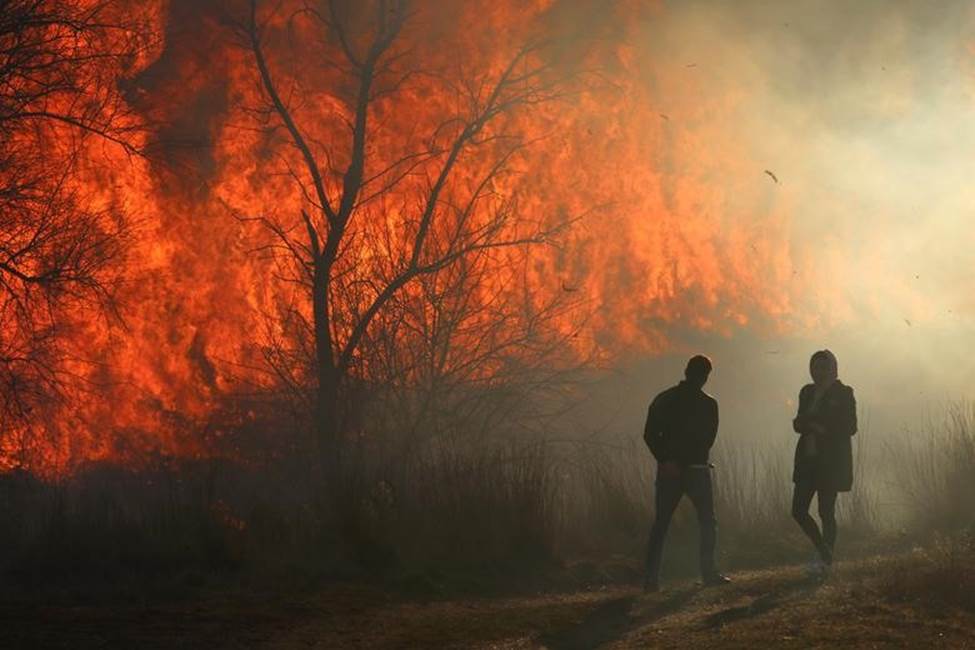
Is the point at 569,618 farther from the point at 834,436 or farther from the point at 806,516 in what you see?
the point at 834,436

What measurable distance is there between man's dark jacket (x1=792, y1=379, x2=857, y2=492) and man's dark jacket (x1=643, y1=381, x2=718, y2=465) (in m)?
0.82

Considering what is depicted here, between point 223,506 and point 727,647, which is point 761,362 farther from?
point 727,647

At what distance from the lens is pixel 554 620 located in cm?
1052

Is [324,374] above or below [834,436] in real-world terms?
above

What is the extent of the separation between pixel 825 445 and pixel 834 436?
111 millimetres

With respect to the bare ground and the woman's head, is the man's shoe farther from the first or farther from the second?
the woman's head

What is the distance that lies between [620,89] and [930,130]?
34.9ft

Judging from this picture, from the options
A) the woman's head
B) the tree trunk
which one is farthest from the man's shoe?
the tree trunk

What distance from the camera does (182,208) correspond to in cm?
2106

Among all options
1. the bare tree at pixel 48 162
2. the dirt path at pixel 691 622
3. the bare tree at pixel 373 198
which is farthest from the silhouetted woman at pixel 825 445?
the bare tree at pixel 48 162

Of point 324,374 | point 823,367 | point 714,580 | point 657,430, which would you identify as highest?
point 324,374

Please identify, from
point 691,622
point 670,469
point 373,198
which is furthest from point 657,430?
point 373,198

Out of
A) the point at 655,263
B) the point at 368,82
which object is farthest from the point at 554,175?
the point at 368,82

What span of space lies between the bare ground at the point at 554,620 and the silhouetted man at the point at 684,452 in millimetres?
373
